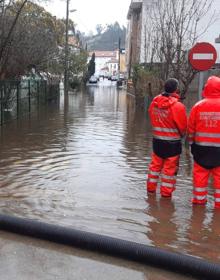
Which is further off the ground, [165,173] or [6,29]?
[6,29]

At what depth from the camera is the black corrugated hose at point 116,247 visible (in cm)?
445

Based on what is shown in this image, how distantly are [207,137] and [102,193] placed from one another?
73.9 inches

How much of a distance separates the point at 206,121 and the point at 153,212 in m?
1.43

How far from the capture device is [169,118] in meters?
6.96

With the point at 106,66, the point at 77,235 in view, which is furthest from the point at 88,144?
the point at 106,66

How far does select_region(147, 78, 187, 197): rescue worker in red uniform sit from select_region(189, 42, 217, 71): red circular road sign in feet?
11.4

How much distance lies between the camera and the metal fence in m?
17.2

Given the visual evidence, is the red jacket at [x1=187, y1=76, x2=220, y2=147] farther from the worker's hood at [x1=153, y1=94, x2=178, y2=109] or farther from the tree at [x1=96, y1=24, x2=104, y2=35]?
the tree at [x1=96, y1=24, x2=104, y2=35]

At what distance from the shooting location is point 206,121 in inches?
256

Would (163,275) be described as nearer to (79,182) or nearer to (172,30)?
(79,182)

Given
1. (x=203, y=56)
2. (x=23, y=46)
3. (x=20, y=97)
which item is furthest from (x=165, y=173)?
(x=23, y=46)

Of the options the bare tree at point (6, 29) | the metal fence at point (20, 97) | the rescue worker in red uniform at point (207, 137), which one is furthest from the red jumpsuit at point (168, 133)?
the bare tree at point (6, 29)

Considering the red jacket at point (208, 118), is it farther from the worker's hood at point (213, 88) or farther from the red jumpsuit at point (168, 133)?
the red jumpsuit at point (168, 133)

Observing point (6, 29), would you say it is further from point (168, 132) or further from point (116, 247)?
point (116, 247)
